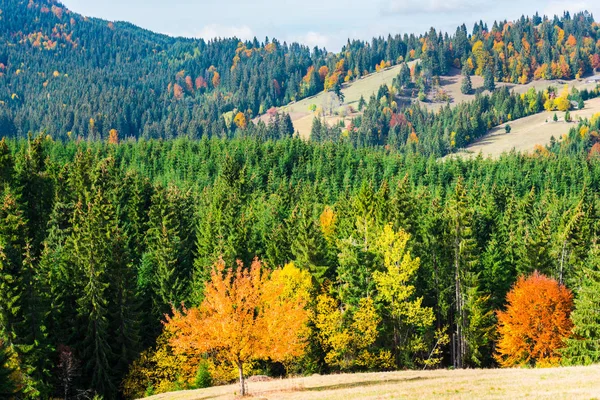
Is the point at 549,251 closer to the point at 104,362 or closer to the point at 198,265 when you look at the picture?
the point at 198,265

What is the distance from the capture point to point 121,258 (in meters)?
53.0

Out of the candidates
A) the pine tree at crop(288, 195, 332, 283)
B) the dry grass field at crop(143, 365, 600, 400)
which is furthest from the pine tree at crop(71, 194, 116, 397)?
the pine tree at crop(288, 195, 332, 283)

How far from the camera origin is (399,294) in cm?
4791

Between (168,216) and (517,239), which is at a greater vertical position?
(168,216)

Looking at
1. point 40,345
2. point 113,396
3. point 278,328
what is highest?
point 278,328

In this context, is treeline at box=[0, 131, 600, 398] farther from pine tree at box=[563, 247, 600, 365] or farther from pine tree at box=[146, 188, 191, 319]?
pine tree at box=[563, 247, 600, 365]

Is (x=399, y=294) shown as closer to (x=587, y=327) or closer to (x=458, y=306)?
(x=458, y=306)

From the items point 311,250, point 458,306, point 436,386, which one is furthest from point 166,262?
point 436,386

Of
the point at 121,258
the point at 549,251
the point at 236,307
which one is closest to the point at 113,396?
the point at 121,258

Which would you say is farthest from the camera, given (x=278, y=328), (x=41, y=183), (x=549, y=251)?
(x=41, y=183)

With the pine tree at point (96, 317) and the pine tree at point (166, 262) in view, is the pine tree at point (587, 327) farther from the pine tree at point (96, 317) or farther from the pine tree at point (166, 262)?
the pine tree at point (96, 317)

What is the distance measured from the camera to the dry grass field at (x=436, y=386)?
26906 millimetres

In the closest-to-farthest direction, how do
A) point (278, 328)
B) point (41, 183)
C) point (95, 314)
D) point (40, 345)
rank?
point (278, 328) → point (40, 345) → point (95, 314) → point (41, 183)

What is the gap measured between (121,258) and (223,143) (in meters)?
109
